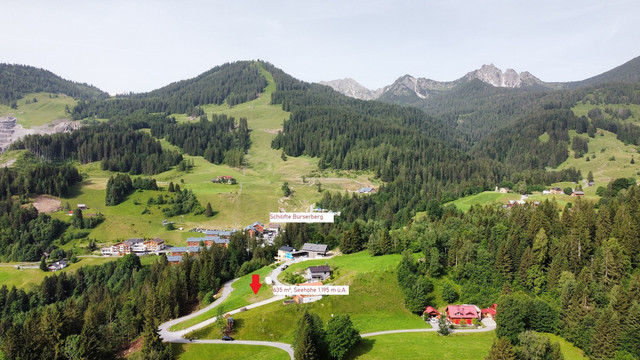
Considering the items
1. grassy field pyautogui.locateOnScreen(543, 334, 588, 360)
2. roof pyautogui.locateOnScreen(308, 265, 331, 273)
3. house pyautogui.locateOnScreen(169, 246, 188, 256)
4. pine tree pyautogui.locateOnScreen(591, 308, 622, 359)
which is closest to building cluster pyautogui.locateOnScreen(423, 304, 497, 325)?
grassy field pyautogui.locateOnScreen(543, 334, 588, 360)

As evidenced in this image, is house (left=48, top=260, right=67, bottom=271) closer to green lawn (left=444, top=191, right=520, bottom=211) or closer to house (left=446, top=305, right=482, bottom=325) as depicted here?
house (left=446, top=305, right=482, bottom=325)

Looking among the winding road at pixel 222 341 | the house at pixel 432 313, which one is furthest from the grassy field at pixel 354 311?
the house at pixel 432 313

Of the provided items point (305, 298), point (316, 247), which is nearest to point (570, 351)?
point (305, 298)

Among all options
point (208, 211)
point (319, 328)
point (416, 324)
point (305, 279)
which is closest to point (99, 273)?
point (208, 211)

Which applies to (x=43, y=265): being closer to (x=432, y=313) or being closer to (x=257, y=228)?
(x=257, y=228)

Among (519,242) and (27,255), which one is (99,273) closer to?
(27,255)

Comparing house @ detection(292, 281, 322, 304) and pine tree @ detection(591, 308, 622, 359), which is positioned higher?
pine tree @ detection(591, 308, 622, 359)
